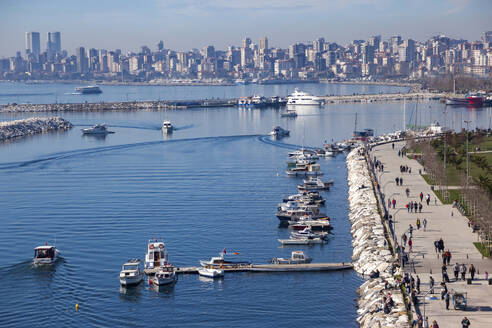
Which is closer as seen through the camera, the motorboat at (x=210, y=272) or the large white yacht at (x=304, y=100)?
the motorboat at (x=210, y=272)

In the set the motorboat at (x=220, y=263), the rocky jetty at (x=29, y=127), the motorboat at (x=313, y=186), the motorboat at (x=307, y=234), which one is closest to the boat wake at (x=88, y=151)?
the rocky jetty at (x=29, y=127)

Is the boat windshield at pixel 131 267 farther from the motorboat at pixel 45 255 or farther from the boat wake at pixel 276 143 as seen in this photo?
the boat wake at pixel 276 143

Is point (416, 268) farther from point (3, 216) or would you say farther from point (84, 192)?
point (84, 192)

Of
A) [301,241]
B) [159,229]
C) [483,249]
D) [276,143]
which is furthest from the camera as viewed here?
[276,143]

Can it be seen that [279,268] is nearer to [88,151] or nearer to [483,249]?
[483,249]

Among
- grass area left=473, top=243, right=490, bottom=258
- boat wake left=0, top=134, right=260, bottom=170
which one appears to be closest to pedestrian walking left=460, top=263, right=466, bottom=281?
grass area left=473, top=243, right=490, bottom=258

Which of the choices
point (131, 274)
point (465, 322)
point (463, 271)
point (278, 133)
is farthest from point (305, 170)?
point (465, 322)

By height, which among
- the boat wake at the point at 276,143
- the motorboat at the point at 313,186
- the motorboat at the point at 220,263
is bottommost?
the motorboat at the point at 220,263

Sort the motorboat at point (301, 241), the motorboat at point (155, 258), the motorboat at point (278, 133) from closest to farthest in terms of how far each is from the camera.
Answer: the motorboat at point (155, 258) < the motorboat at point (301, 241) < the motorboat at point (278, 133)
